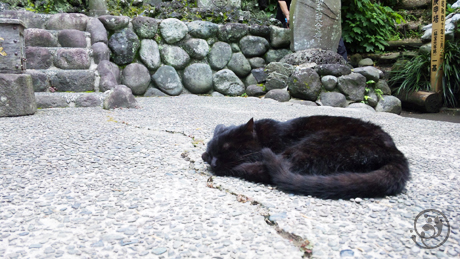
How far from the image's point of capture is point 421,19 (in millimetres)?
8688

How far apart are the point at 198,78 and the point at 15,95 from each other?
3.10 m

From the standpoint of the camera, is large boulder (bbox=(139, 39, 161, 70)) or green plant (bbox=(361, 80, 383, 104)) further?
green plant (bbox=(361, 80, 383, 104))

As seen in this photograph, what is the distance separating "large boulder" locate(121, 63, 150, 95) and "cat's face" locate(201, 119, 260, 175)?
3995 millimetres

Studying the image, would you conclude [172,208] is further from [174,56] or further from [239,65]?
[239,65]

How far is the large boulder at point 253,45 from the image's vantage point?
6.17 meters

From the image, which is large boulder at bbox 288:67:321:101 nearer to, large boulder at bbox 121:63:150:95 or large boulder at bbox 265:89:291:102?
large boulder at bbox 265:89:291:102

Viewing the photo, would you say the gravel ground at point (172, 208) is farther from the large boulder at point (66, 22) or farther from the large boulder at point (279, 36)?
the large boulder at point (279, 36)

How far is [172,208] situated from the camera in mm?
1323

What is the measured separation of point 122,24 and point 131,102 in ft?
6.48

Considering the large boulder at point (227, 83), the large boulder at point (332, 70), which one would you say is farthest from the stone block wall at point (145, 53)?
the large boulder at point (332, 70)

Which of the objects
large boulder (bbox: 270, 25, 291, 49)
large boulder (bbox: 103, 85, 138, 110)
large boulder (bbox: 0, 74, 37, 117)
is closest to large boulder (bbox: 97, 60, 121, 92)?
large boulder (bbox: 103, 85, 138, 110)

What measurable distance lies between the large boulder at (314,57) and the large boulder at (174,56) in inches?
74.9

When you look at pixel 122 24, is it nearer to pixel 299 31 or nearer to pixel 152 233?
pixel 299 31

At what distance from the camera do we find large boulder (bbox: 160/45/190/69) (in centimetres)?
562
